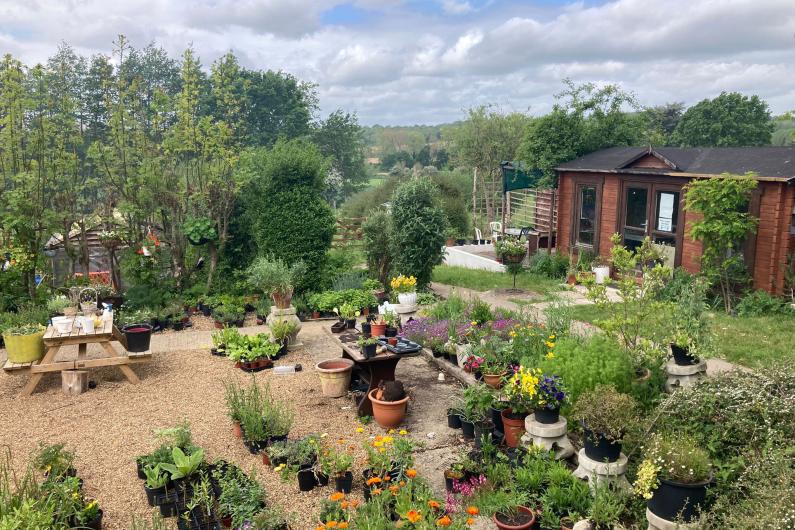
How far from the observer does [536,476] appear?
4586mm

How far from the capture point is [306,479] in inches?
195

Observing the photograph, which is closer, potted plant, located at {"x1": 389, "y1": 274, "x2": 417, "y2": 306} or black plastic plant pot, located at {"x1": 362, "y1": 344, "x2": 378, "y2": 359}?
black plastic plant pot, located at {"x1": 362, "y1": 344, "x2": 378, "y2": 359}

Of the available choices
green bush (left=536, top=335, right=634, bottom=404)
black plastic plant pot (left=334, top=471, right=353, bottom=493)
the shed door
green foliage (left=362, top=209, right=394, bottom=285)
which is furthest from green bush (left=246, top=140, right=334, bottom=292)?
black plastic plant pot (left=334, top=471, right=353, bottom=493)

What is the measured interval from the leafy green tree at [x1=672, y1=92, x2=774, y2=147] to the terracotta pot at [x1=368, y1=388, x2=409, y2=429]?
3447 centimetres

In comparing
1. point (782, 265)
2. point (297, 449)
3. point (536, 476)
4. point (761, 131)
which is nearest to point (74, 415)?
point (297, 449)

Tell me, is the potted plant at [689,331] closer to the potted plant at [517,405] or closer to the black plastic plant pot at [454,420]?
the potted plant at [517,405]

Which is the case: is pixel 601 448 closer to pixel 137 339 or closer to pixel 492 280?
pixel 137 339

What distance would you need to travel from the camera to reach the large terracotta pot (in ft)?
23.2

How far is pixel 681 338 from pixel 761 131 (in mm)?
34876

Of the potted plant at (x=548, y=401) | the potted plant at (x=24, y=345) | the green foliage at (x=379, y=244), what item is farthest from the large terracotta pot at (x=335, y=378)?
the green foliage at (x=379, y=244)

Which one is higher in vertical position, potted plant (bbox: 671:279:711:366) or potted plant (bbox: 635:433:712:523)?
potted plant (bbox: 671:279:711:366)

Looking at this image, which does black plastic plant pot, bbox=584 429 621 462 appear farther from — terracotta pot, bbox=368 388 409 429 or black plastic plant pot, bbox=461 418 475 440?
terracotta pot, bbox=368 388 409 429

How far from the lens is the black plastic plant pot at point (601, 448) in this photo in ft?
14.3

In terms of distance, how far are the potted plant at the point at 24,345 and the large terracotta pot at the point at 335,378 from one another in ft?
12.1
